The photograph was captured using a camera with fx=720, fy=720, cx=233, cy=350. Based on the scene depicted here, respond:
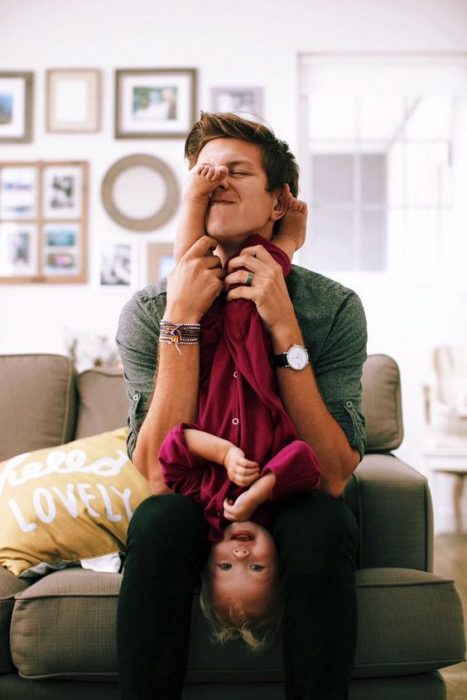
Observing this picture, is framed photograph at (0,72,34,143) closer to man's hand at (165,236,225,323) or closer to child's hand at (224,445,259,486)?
man's hand at (165,236,225,323)

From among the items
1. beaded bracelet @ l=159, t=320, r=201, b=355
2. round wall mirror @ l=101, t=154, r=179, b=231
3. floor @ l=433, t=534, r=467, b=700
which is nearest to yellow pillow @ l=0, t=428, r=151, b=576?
beaded bracelet @ l=159, t=320, r=201, b=355

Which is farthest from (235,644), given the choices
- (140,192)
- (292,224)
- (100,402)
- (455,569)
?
(140,192)

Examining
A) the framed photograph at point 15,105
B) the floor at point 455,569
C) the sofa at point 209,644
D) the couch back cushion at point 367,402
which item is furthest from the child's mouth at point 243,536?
the framed photograph at point 15,105

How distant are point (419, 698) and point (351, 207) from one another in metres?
3.13

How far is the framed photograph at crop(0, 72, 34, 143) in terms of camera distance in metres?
3.76

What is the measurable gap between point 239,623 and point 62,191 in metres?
3.05

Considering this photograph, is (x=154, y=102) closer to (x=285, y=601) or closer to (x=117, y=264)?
(x=117, y=264)

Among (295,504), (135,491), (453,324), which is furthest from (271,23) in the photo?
(295,504)

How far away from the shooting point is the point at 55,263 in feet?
12.3

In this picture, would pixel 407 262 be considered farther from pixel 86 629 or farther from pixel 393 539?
pixel 86 629

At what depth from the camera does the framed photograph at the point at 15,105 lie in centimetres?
376

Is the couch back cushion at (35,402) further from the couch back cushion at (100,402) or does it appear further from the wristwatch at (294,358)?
the wristwatch at (294,358)

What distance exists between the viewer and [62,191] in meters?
3.76

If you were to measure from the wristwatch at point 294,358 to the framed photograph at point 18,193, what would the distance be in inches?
113
